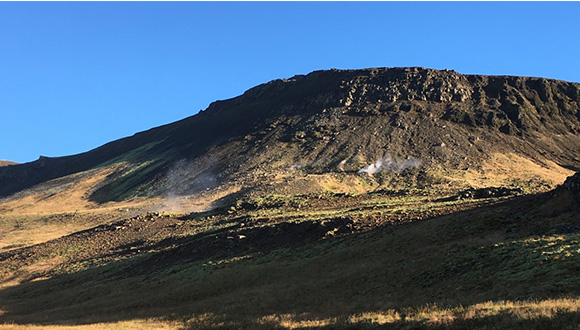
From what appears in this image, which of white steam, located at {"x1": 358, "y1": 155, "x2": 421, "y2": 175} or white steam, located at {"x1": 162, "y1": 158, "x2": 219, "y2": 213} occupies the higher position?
white steam, located at {"x1": 162, "y1": 158, "x2": 219, "y2": 213}

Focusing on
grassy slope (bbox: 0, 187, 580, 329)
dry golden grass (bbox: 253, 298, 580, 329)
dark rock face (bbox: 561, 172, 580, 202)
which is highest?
dark rock face (bbox: 561, 172, 580, 202)

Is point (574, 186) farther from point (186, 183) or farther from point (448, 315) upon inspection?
point (186, 183)

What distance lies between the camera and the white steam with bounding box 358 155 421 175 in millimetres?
99188

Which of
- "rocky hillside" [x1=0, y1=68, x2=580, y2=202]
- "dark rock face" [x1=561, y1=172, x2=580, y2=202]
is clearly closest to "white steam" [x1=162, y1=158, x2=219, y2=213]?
"rocky hillside" [x1=0, y1=68, x2=580, y2=202]

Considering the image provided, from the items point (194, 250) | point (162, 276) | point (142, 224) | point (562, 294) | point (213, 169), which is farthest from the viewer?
point (213, 169)

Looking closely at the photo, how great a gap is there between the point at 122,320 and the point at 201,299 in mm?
5826

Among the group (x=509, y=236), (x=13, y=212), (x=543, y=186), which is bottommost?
(x=543, y=186)

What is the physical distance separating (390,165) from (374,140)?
14.0 meters

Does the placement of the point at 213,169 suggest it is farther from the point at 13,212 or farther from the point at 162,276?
the point at 162,276

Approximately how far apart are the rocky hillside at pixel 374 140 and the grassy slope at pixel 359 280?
47723 millimetres

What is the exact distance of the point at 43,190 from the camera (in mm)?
145250

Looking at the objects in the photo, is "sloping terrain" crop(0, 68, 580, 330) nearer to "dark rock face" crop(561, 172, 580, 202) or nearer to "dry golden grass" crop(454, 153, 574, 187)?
"dark rock face" crop(561, 172, 580, 202)

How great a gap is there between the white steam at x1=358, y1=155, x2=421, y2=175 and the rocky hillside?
233 mm

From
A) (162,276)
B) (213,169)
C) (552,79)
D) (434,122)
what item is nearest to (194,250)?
(162,276)
